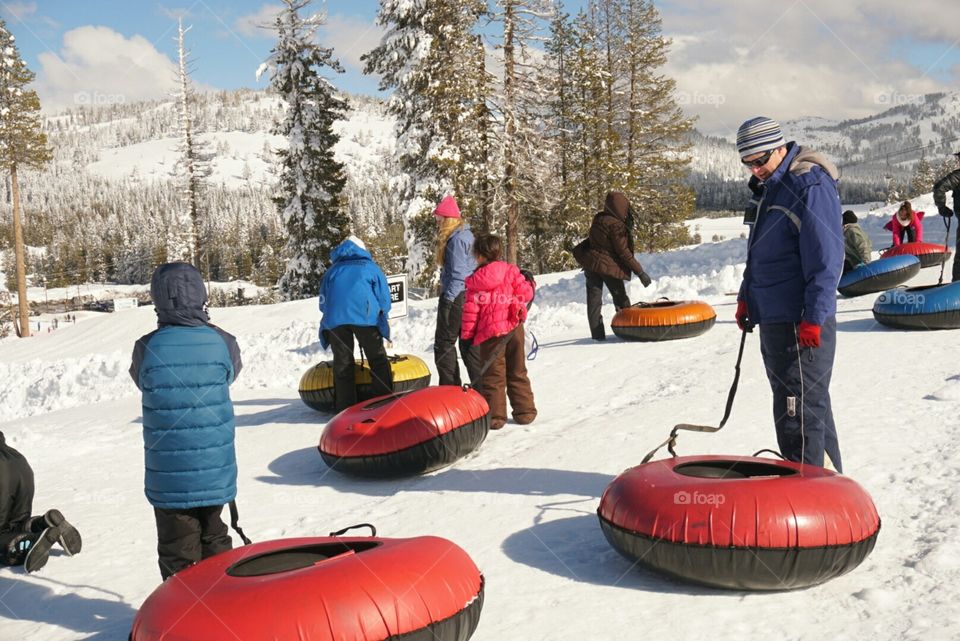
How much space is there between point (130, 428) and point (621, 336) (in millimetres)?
6454

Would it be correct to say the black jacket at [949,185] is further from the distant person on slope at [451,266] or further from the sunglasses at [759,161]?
the sunglasses at [759,161]

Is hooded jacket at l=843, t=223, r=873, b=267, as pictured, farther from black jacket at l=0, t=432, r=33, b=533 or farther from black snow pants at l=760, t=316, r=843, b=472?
black jacket at l=0, t=432, r=33, b=533

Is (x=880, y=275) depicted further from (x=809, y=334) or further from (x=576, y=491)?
(x=809, y=334)

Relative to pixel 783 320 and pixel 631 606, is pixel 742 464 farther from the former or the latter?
pixel 631 606

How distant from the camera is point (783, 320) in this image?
4.09 meters

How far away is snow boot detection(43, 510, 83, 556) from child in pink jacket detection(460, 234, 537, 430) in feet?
11.4

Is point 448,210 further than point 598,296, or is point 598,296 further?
point 598,296

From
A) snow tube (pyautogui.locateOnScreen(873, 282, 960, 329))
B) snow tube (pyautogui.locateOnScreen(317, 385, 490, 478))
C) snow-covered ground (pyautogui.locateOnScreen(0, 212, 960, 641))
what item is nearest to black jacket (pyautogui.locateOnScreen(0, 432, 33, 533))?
snow-covered ground (pyautogui.locateOnScreen(0, 212, 960, 641))

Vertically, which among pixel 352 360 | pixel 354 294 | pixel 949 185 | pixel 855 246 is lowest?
pixel 352 360

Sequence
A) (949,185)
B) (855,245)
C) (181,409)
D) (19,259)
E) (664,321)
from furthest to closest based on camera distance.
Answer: (19,259) < (855,245) < (949,185) < (664,321) < (181,409)

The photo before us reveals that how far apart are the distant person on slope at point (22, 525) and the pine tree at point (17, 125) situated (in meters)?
A: 31.3

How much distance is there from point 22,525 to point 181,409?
2202 mm

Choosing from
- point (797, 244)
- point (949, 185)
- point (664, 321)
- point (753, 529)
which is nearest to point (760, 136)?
point (797, 244)

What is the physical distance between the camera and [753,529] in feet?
10.9
